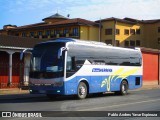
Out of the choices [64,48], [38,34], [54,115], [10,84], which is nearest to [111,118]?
[54,115]

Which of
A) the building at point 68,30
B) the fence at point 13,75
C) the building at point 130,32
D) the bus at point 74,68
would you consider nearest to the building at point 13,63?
the fence at point 13,75

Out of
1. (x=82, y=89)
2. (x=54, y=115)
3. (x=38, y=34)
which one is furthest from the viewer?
(x=38, y=34)

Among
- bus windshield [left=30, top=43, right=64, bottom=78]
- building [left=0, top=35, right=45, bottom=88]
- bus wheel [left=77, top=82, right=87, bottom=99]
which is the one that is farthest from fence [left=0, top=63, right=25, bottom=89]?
bus wheel [left=77, top=82, right=87, bottom=99]

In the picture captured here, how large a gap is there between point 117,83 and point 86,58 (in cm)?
432

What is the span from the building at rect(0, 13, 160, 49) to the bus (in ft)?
165

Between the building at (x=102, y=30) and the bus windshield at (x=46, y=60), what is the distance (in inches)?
2108

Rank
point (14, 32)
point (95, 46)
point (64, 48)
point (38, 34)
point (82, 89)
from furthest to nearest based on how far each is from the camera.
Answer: point (14, 32) < point (38, 34) < point (95, 46) < point (82, 89) < point (64, 48)

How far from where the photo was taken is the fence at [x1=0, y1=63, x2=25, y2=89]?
2994 cm

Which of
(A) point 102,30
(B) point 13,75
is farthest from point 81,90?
(A) point 102,30

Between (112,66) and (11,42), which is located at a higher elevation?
(11,42)

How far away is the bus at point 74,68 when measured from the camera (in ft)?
65.4

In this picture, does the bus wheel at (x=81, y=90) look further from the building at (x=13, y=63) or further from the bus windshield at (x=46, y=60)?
the building at (x=13, y=63)

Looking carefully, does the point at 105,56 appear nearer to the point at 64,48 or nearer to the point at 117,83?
the point at 117,83

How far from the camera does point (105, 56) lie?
2358 centimetres
